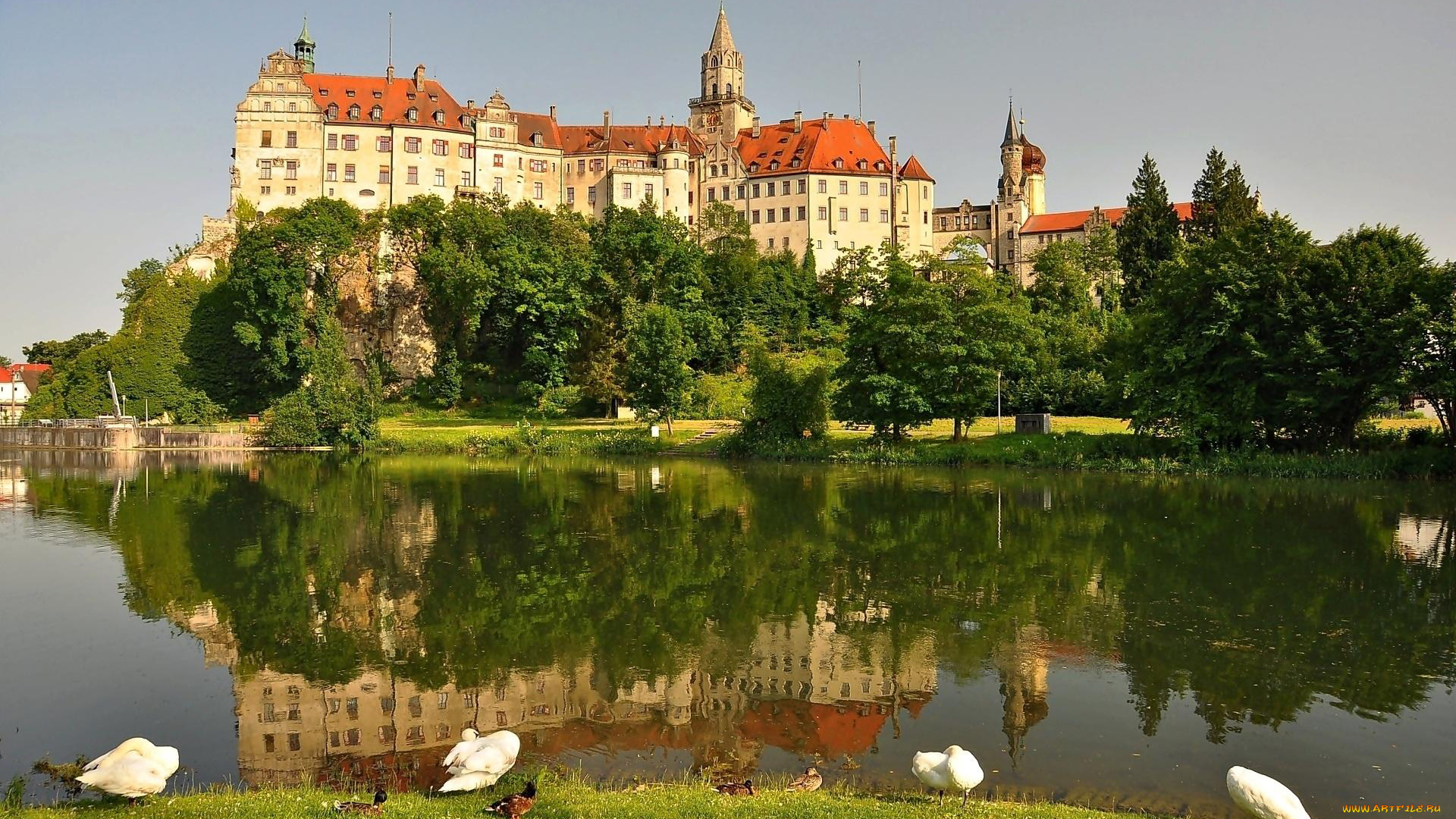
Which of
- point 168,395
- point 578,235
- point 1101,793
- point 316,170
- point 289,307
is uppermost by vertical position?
point 316,170

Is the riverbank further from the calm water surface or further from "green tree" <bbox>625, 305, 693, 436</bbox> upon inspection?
the calm water surface

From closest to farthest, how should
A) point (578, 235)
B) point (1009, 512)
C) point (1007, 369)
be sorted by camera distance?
point (1009, 512) → point (1007, 369) → point (578, 235)

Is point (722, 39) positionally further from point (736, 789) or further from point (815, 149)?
point (736, 789)

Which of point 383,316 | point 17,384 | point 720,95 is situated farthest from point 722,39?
point 17,384

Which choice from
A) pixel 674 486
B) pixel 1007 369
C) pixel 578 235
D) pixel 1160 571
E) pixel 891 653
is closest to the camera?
pixel 891 653

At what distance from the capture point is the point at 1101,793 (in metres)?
10.3

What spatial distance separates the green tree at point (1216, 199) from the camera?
68.8m

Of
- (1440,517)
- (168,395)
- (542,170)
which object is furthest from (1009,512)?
(542,170)

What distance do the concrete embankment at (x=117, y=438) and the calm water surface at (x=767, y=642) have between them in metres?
33.0

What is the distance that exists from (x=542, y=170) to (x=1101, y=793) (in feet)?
292

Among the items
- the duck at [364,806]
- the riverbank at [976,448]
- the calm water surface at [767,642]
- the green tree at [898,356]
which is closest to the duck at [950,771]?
the calm water surface at [767,642]

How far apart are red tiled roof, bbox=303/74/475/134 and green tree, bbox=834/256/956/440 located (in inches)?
1993

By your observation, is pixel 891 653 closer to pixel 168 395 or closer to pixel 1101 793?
pixel 1101 793

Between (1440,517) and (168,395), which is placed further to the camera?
(168,395)
